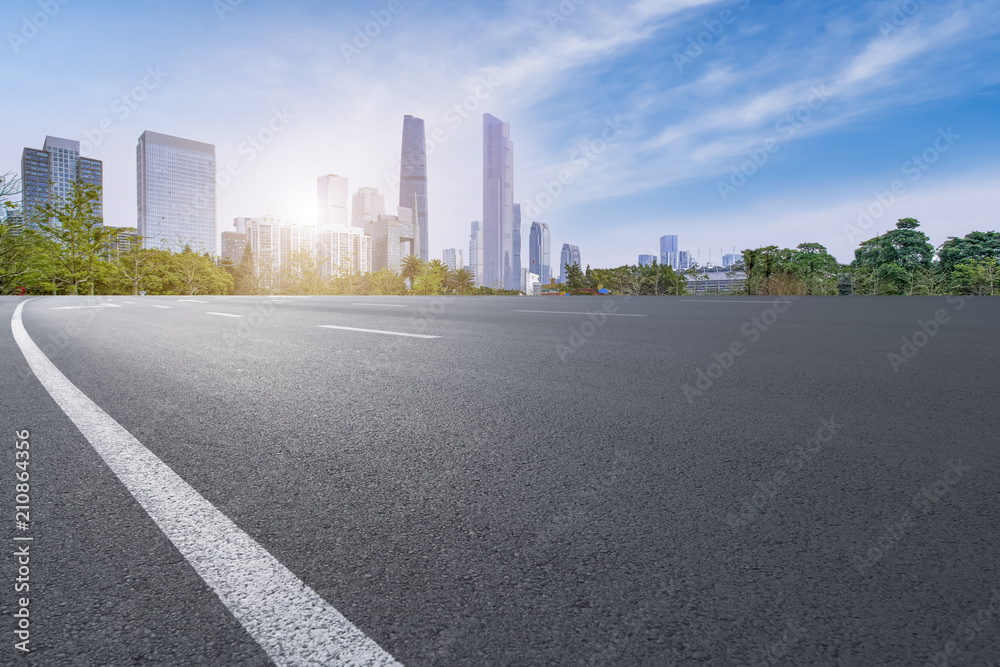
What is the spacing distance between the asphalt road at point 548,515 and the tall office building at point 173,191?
117 meters

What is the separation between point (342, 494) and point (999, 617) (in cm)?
155

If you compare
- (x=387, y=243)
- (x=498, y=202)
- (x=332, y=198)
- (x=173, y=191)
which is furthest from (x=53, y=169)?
(x=498, y=202)

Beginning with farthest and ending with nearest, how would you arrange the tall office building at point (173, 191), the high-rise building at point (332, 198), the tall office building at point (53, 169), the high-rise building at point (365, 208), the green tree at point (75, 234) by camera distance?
the high-rise building at point (365, 208) → the high-rise building at point (332, 198) → the tall office building at point (173, 191) → the green tree at point (75, 234) → the tall office building at point (53, 169)

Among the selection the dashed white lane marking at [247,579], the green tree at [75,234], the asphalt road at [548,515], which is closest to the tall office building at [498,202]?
the green tree at [75,234]

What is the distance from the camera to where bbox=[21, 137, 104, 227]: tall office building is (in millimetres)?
27531

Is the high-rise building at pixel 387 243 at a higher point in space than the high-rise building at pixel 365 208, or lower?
lower

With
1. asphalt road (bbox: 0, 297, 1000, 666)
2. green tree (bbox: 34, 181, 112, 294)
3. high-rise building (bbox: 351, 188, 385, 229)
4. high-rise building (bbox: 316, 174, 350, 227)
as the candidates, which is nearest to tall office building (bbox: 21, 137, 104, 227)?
green tree (bbox: 34, 181, 112, 294)

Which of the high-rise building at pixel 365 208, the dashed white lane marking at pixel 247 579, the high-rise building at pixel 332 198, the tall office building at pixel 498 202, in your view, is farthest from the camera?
the high-rise building at pixel 365 208

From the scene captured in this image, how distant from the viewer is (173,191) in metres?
118

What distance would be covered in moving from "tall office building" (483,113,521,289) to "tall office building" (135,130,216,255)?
75.2m

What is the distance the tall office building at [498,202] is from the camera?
17662 cm

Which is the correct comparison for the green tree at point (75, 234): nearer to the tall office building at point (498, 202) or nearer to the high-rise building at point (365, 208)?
the tall office building at point (498, 202)

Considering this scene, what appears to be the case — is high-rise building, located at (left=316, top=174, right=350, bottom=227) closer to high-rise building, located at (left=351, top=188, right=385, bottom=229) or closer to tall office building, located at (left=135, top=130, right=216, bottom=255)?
high-rise building, located at (left=351, top=188, right=385, bottom=229)

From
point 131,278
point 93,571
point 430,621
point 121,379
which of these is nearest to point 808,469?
point 430,621
